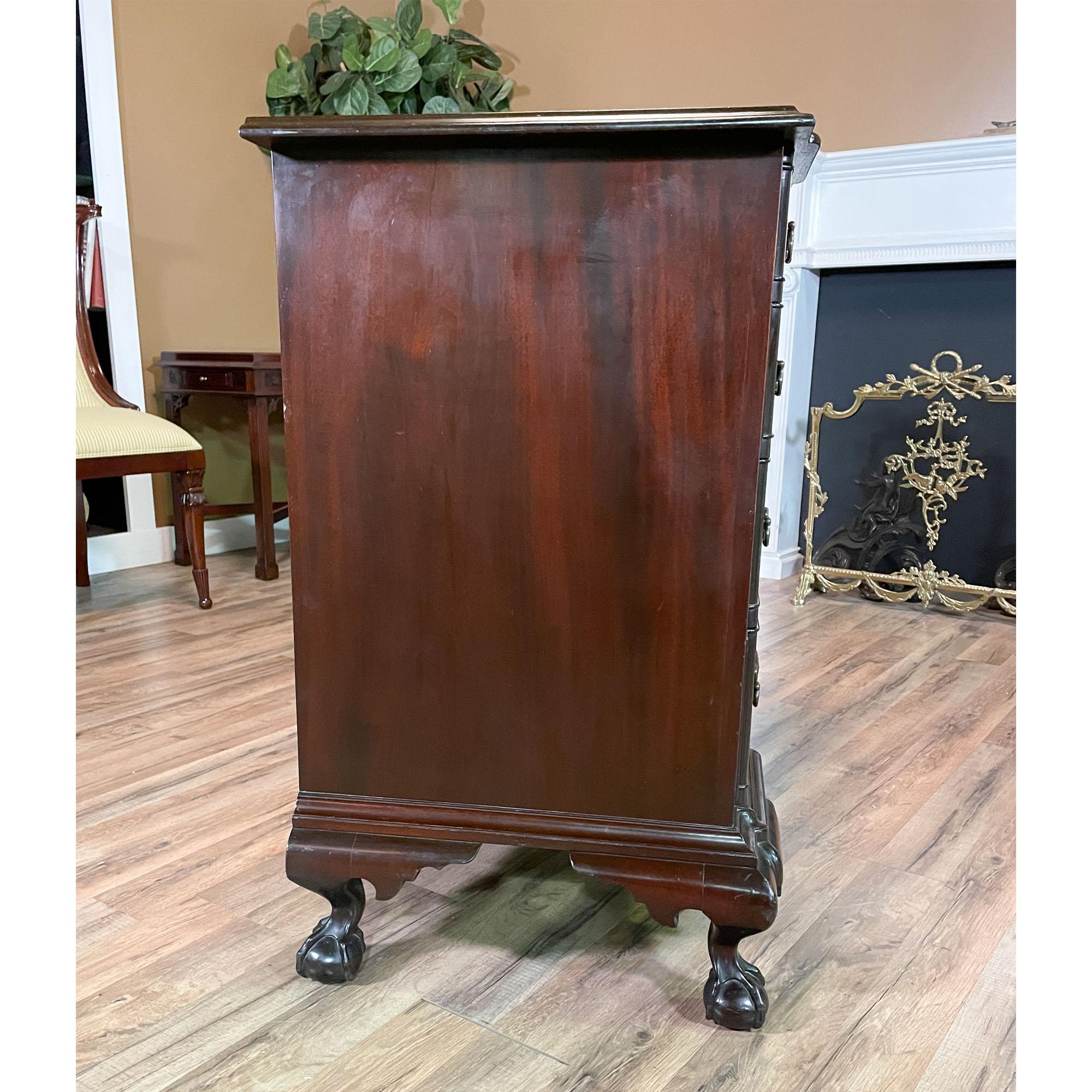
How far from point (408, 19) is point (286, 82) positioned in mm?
484

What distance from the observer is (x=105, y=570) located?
3.18m

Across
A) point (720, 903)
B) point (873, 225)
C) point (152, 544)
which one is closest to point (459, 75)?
point (873, 225)

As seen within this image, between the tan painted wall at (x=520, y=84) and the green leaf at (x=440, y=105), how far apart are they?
492 mm

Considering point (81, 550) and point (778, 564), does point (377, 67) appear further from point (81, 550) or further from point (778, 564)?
point (778, 564)

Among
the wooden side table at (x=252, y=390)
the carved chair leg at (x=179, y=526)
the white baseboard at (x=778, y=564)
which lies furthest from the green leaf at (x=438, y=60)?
the white baseboard at (x=778, y=564)

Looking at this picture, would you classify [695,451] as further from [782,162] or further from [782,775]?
[782,775]

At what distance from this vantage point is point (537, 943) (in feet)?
3.98

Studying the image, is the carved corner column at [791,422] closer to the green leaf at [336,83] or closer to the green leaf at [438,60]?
the green leaf at [438,60]

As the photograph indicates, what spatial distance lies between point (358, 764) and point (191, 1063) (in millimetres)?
342

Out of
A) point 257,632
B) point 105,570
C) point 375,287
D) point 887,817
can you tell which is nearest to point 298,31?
point 105,570

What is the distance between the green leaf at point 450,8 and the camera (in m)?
3.34

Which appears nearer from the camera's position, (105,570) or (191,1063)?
(191,1063)

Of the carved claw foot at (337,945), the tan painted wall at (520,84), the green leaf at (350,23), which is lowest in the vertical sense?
the carved claw foot at (337,945)
